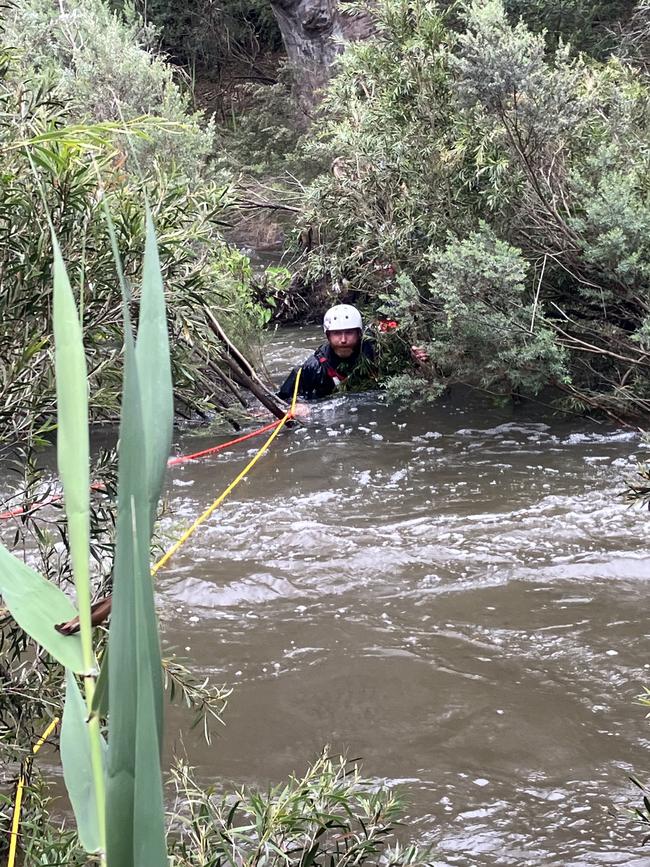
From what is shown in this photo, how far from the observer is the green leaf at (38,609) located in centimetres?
70

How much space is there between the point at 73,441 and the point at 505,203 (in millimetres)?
7254

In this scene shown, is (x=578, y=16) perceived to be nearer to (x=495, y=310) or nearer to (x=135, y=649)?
(x=495, y=310)

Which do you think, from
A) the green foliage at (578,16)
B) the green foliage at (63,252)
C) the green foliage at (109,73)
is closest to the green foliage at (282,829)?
the green foliage at (63,252)

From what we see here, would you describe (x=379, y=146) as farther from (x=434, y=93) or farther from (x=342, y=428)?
(x=342, y=428)

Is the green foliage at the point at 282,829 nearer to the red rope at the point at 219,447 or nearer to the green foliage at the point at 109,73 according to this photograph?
the red rope at the point at 219,447

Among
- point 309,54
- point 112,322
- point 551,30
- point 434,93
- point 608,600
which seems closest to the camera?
point 112,322

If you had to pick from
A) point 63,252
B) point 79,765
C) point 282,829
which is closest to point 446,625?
point 282,829

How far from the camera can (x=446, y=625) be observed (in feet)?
14.7

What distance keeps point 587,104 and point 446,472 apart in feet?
11.0

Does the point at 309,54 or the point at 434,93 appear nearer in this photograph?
the point at 434,93

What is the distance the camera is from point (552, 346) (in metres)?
6.96

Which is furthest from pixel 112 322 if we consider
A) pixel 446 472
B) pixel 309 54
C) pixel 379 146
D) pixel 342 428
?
pixel 309 54

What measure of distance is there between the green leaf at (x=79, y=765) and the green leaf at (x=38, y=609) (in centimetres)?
2

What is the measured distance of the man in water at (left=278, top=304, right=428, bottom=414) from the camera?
8.60 m
